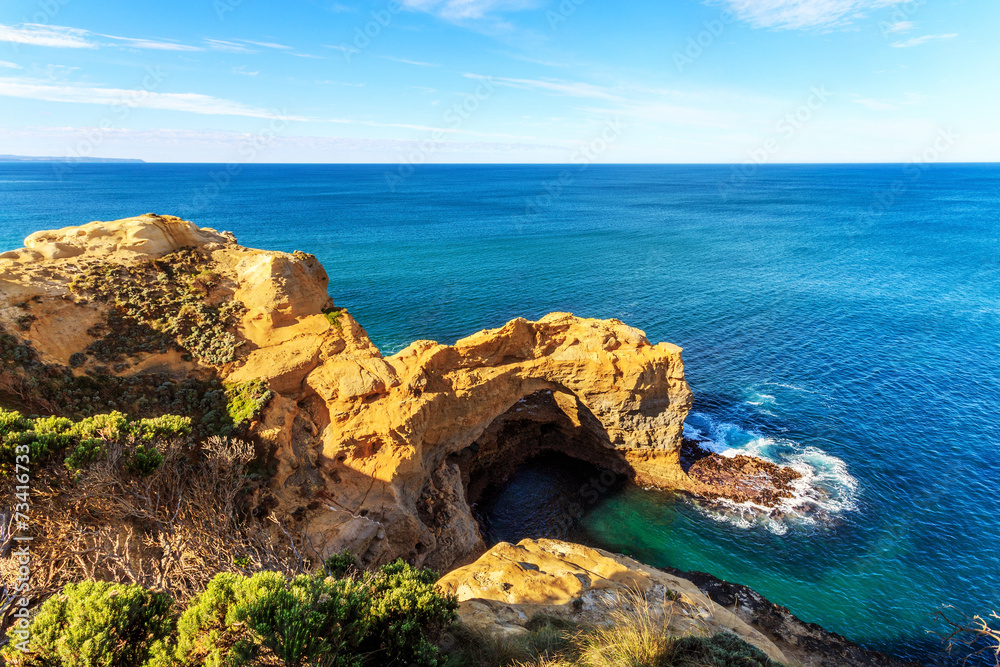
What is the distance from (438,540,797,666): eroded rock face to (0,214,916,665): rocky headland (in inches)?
3.2

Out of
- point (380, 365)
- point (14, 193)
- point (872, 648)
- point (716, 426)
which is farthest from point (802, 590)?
point (14, 193)

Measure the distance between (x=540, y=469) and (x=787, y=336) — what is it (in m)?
30.6

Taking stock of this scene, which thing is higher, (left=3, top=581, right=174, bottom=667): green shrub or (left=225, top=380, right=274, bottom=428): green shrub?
(left=3, top=581, right=174, bottom=667): green shrub

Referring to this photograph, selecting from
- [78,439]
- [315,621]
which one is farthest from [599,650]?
[78,439]

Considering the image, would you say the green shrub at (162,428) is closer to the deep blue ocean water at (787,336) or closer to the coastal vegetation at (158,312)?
the coastal vegetation at (158,312)

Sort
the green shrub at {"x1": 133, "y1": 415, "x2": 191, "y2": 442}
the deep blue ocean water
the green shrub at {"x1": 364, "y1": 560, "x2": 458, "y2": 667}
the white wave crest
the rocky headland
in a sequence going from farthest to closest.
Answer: the white wave crest, the deep blue ocean water, the rocky headland, the green shrub at {"x1": 133, "y1": 415, "x2": 191, "y2": 442}, the green shrub at {"x1": 364, "y1": 560, "x2": 458, "y2": 667}

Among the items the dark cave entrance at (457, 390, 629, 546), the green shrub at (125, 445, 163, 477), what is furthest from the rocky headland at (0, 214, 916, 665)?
the green shrub at (125, 445, 163, 477)

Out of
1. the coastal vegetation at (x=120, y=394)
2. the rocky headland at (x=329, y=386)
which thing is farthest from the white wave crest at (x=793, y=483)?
the coastal vegetation at (x=120, y=394)

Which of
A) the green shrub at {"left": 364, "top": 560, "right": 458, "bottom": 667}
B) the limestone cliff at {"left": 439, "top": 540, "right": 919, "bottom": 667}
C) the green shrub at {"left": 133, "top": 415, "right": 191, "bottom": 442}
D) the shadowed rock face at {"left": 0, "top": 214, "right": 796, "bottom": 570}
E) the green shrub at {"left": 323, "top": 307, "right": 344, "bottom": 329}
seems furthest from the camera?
the green shrub at {"left": 323, "top": 307, "right": 344, "bottom": 329}

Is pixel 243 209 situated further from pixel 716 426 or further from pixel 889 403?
pixel 889 403

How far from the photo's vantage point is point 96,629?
26.2 feet

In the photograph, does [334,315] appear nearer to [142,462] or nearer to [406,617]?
[142,462]

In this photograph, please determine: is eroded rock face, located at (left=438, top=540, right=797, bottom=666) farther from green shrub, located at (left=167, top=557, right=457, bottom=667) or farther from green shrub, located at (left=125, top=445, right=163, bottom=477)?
green shrub, located at (left=125, top=445, right=163, bottom=477)

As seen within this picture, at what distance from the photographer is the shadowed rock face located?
64.8ft
